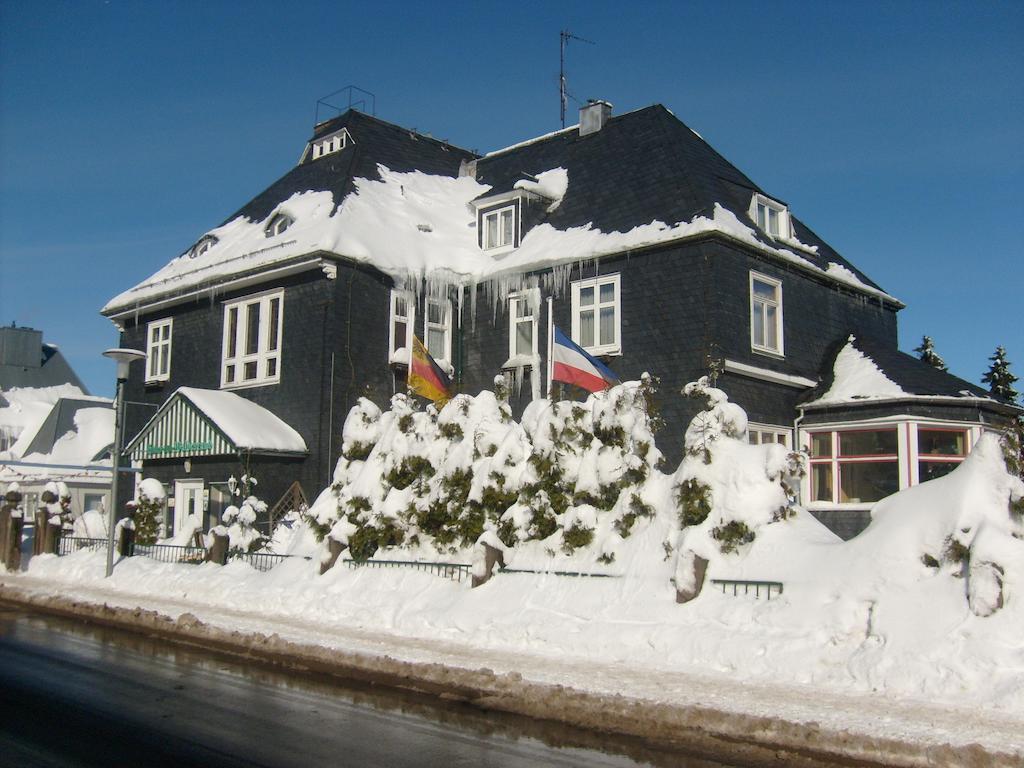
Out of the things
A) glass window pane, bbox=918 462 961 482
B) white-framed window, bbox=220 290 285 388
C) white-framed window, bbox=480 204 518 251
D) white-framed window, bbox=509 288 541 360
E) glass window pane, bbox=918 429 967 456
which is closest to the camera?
glass window pane, bbox=918 462 961 482

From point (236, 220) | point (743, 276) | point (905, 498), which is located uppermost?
point (236, 220)

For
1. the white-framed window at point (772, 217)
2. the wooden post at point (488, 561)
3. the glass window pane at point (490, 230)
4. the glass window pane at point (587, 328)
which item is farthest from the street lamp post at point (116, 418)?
the white-framed window at point (772, 217)

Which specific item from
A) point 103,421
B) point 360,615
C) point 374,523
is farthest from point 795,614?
point 103,421

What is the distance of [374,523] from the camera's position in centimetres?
1717

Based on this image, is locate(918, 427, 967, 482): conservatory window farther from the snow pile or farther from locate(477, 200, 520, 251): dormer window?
locate(477, 200, 520, 251): dormer window

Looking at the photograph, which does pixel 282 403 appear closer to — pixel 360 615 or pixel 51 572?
pixel 51 572

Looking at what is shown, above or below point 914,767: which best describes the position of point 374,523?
above

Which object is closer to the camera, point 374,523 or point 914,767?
point 914,767

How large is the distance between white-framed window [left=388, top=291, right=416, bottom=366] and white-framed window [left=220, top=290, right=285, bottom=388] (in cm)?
285

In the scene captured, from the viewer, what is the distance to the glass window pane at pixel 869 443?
2038 cm

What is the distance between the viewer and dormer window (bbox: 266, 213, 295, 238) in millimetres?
26734

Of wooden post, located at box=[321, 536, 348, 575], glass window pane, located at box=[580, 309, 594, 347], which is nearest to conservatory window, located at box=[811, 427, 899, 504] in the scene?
glass window pane, located at box=[580, 309, 594, 347]

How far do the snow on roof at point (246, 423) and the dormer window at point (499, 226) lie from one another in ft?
23.8

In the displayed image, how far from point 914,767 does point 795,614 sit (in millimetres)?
3683
